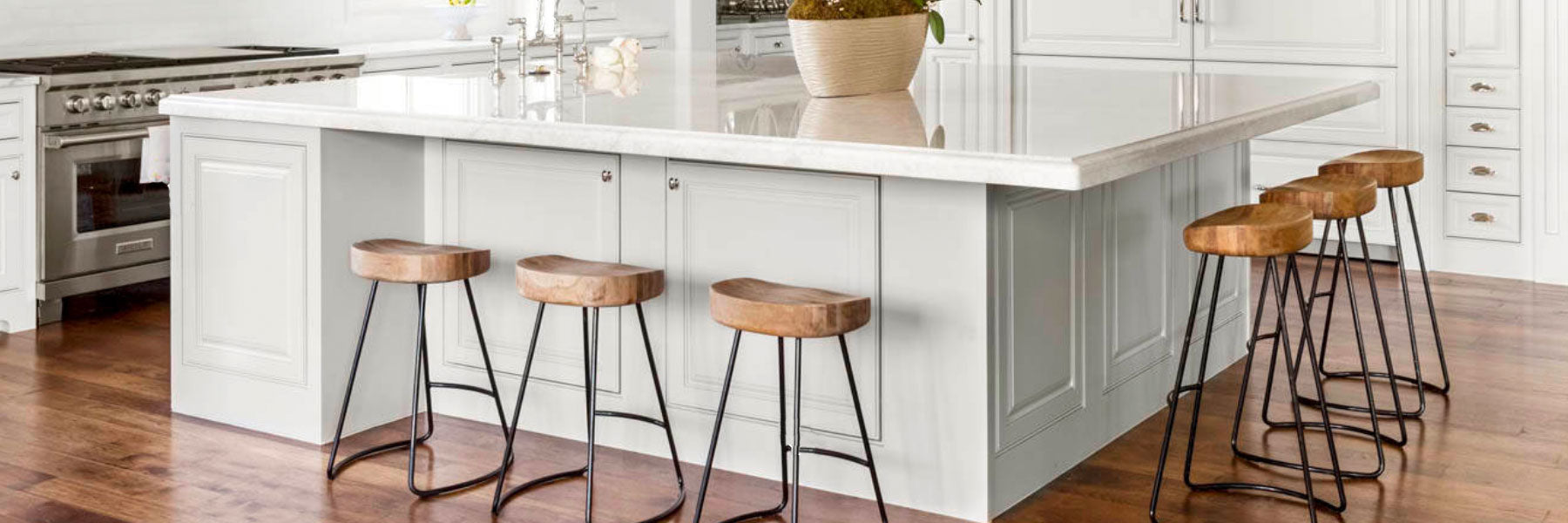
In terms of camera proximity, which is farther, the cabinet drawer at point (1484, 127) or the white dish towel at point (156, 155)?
the cabinet drawer at point (1484, 127)

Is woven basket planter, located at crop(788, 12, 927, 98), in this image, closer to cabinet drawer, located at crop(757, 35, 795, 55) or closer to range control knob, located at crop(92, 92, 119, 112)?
range control knob, located at crop(92, 92, 119, 112)

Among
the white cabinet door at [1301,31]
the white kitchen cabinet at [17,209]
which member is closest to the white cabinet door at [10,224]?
the white kitchen cabinet at [17,209]

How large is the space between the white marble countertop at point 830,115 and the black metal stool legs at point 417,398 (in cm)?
44

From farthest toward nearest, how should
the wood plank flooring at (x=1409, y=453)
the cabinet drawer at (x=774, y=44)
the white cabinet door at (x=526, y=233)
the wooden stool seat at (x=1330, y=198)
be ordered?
1. the cabinet drawer at (x=774, y=44)
2. the white cabinet door at (x=526, y=233)
3. the wooden stool seat at (x=1330, y=198)
4. the wood plank flooring at (x=1409, y=453)

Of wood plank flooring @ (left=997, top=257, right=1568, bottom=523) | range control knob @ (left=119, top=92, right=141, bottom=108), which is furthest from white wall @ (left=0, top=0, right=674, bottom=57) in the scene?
wood plank flooring @ (left=997, top=257, right=1568, bottom=523)

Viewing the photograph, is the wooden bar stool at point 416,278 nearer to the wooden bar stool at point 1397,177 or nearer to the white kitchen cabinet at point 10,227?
the white kitchen cabinet at point 10,227

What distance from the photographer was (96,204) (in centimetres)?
573

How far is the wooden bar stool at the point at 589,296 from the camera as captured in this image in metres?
3.47

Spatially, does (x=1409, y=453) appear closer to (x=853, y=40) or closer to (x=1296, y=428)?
(x=1296, y=428)

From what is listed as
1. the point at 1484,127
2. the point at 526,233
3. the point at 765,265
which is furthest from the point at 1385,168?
the point at 526,233

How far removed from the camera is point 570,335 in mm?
4172

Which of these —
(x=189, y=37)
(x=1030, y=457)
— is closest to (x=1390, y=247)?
(x=1030, y=457)

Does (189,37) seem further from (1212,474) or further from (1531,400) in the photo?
(1531,400)

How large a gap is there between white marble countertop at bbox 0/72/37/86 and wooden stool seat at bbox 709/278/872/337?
10.2ft
